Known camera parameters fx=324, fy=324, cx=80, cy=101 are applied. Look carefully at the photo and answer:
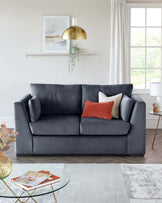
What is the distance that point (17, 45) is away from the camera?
6145 millimetres

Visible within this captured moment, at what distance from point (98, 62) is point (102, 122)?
2.05m

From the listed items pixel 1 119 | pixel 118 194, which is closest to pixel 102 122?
pixel 118 194

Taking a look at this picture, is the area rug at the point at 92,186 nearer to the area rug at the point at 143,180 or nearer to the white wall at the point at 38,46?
the area rug at the point at 143,180

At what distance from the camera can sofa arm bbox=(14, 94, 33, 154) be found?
4355 millimetres

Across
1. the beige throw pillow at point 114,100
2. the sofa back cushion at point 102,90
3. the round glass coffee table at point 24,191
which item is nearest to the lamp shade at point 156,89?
the sofa back cushion at point 102,90

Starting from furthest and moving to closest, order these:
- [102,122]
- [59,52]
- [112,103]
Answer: [59,52], [112,103], [102,122]

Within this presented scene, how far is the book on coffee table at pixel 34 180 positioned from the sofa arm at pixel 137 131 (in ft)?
6.45

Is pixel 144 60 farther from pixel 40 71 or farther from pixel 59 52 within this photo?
pixel 40 71

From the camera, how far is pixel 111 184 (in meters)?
3.39

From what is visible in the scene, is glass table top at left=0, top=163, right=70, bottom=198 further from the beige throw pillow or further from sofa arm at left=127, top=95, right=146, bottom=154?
the beige throw pillow

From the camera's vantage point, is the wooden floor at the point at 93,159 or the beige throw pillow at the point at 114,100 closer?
the wooden floor at the point at 93,159

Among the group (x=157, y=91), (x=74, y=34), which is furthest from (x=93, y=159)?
(x=74, y=34)

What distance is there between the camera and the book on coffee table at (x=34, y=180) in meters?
2.41

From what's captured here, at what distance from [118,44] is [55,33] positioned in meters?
1.19
